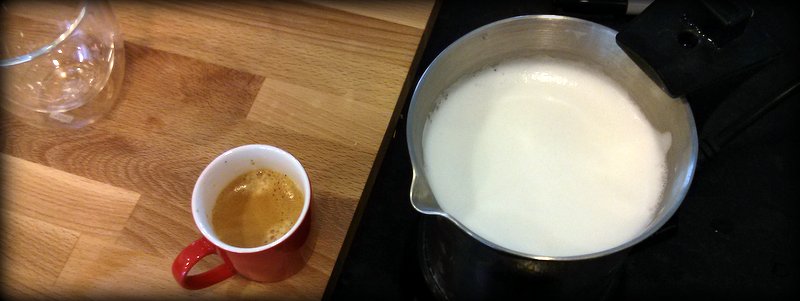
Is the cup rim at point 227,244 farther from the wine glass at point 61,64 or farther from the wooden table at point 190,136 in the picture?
the wine glass at point 61,64

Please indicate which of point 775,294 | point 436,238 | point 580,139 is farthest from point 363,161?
point 775,294

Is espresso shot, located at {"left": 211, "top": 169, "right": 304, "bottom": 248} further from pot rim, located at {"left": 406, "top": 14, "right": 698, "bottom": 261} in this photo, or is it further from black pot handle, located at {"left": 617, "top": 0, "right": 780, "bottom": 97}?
black pot handle, located at {"left": 617, "top": 0, "right": 780, "bottom": 97}

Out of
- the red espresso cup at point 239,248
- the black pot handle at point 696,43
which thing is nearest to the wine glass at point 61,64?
the red espresso cup at point 239,248

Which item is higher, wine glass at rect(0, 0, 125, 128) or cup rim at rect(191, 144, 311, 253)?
cup rim at rect(191, 144, 311, 253)

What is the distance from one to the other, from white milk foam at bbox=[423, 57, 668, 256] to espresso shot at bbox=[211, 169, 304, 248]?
131mm

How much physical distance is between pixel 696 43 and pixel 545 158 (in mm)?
153

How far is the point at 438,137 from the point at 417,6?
0.23m

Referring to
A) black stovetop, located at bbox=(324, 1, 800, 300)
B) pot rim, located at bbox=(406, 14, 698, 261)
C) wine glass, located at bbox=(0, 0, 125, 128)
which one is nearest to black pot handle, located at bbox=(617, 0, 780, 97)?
pot rim, located at bbox=(406, 14, 698, 261)

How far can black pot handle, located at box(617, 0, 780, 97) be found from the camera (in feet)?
1.60

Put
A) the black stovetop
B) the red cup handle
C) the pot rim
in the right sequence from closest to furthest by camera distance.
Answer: the pot rim → the red cup handle → the black stovetop

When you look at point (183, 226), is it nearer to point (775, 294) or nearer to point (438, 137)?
point (438, 137)

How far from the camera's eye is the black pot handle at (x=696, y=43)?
487 millimetres

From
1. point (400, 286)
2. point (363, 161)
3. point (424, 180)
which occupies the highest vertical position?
point (424, 180)

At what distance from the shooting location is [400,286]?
2.33ft
